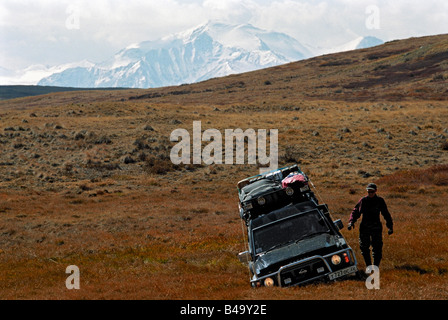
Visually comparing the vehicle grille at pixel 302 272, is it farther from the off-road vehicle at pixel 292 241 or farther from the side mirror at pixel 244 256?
the side mirror at pixel 244 256

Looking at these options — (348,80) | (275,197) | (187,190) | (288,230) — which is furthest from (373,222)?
(348,80)

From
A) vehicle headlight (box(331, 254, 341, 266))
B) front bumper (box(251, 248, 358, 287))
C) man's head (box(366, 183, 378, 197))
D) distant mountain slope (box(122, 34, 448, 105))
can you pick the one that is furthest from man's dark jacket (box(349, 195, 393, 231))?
distant mountain slope (box(122, 34, 448, 105))

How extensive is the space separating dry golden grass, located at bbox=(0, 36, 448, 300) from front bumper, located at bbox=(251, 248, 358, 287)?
0.43 meters

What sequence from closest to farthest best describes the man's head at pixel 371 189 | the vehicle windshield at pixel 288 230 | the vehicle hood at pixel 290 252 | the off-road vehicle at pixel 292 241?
1. the off-road vehicle at pixel 292 241
2. the vehicle hood at pixel 290 252
3. the vehicle windshield at pixel 288 230
4. the man's head at pixel 371 189

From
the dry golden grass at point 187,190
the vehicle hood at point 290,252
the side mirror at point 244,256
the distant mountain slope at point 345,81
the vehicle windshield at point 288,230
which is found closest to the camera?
the vehicle hood at point 290,252

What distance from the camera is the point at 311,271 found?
9922mm

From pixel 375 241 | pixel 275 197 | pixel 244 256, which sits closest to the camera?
pixel 244 256

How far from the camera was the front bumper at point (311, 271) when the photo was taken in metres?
9.80

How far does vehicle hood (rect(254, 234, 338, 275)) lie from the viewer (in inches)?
399

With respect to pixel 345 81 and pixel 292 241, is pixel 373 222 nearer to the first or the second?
pixel 292 241

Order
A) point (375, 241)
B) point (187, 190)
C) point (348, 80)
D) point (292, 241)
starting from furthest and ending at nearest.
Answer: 1. point (348, 80)
2. point (187, 190)
3. point (375, 241)
4. point (292, 241)

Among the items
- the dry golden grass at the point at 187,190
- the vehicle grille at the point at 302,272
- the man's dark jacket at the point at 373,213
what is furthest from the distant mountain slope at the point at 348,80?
the vehicle grille at the point at 302,272

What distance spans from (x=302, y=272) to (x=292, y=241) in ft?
3.86

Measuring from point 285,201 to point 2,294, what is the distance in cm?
924
